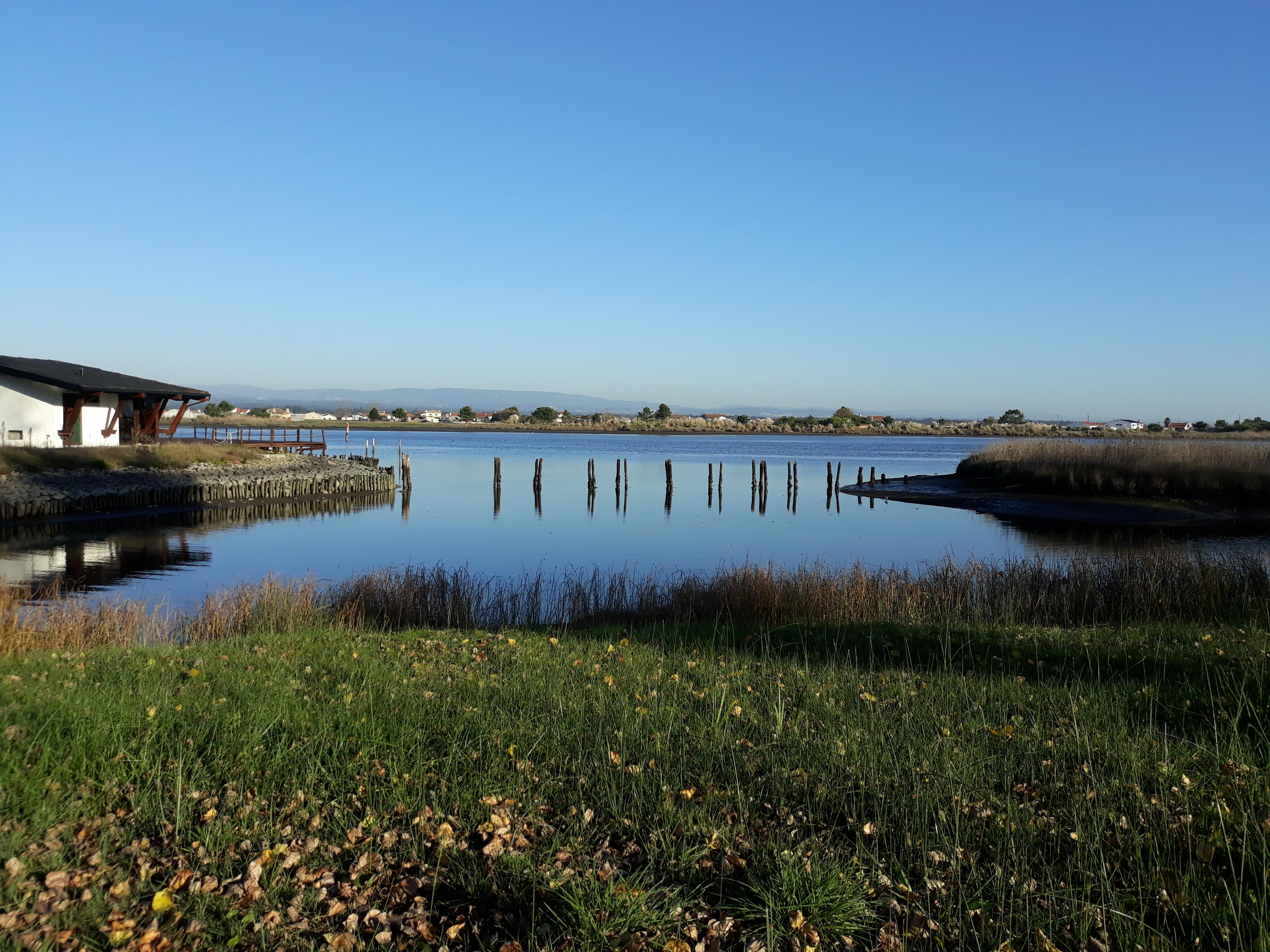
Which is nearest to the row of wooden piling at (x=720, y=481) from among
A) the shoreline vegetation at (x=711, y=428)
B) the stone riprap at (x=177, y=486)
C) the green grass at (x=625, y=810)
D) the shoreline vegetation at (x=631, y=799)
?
the stone riprap at (x=177, y=486)

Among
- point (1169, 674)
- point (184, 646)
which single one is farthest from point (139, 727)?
point (1169, 674)

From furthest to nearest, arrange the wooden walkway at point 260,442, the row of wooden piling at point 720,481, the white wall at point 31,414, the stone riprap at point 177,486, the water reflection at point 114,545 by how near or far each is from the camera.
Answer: the wooden walkway at point 260,442, the row of wooden piling at point 720,481, the white wall at point 31,414, the stone riprap at point 177,486, the water reflection at point 114,545

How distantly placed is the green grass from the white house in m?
39.9

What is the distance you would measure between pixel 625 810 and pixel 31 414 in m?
46.3

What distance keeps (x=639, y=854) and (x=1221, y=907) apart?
10.6ft

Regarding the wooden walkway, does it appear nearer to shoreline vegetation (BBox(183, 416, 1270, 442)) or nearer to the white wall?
the white wall

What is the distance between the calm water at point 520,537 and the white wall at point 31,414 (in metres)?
10.9

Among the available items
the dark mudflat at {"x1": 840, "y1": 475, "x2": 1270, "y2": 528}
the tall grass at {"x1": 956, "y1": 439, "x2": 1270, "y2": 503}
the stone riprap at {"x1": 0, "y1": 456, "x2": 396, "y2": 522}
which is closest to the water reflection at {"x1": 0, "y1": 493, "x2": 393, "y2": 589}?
the stone riprap at {"x1": 0, "y1": 456, "x2": 396, "y2": 522}

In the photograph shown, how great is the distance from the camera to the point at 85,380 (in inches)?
1714

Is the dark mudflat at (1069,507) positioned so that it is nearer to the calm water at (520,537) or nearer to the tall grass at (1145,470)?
the tall grass at (1145,470)

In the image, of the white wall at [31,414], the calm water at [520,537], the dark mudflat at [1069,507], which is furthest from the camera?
the white wall at [31,414]

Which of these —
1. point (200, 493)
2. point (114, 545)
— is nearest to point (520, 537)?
point (114, 545)

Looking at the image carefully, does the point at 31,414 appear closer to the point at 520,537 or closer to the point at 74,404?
the point at 74,404

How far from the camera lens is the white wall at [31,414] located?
4122 cm
